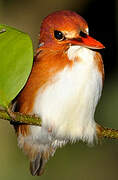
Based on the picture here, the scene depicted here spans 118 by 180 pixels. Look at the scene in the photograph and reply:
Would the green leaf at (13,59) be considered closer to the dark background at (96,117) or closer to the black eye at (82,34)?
the black eye at (82,34)

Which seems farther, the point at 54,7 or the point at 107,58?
the point at 54,7

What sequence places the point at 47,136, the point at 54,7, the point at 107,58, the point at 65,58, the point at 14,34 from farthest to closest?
1. the point at 54,7
2. the point at 107,58
3. the point at 47,136
4. the point at 65,58
5. the point at 14,34

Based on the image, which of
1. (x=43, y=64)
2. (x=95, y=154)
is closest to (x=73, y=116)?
(x=43, y=64)

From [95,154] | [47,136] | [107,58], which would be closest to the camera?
[47,136]

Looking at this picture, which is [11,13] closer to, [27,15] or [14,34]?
[27,15]

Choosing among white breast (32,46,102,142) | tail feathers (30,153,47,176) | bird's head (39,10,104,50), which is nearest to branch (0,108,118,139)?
white breast (32,46,102,142)

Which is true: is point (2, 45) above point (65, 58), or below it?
above

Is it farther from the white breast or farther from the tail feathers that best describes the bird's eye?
the tail feathers

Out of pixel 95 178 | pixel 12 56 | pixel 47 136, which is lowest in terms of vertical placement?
pixel 95 178
